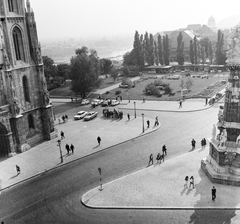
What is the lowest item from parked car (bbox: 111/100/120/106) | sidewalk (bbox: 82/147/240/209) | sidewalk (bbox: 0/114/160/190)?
sidewalk (bbox: 82/147/240/209)

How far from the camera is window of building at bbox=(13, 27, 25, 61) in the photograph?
107 feet

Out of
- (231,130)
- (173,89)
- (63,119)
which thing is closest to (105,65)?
(173,89)

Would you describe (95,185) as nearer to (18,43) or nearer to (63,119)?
(18,43)

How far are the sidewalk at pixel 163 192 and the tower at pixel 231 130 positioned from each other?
85cm

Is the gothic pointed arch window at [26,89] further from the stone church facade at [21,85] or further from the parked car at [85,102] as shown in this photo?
the parked car at [85,102]

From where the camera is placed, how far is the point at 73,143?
3444 centimetres

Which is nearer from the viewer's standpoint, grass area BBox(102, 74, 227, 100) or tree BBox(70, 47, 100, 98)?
grass area BBox(102, 74, 227, 100)

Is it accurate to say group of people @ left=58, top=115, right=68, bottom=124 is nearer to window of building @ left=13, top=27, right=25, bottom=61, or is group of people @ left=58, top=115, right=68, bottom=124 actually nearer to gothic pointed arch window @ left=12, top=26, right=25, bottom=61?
gothic pointed arch window @ left=12, top=26, right=25, bottom=61

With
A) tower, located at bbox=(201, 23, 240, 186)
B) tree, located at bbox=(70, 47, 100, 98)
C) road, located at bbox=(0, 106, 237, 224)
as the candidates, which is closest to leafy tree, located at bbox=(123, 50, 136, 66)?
tree, located at bbox=(70, 47, 100, 98)

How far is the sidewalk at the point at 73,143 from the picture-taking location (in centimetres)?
2839

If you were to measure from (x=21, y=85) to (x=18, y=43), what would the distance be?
4564 millimetres

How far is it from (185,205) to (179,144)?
11507 millimetres

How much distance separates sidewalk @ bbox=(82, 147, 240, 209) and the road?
2.20 feet

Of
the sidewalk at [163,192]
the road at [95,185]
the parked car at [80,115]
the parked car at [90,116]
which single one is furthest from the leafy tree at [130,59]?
the sidewalk at [163,192]
